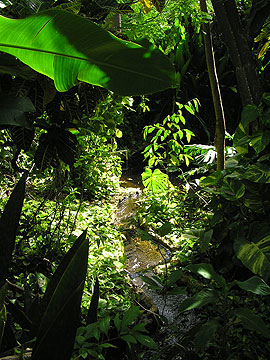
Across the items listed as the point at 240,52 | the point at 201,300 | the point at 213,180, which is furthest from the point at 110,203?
the point at 201,300

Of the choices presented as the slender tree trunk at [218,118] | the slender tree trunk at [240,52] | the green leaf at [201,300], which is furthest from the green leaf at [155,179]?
the green leaf at [201,300]

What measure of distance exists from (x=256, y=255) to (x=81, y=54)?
153 centimetres

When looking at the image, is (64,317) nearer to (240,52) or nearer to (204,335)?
(204,335)

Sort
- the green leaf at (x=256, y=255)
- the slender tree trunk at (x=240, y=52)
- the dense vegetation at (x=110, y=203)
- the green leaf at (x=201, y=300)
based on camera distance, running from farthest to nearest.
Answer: the slender tree trunk at (x=240, y=52)
the green leaf at (x=256, y=255)
the green leaf at (x=201, y=300)
the dense vegetation at (x=110, y=203)

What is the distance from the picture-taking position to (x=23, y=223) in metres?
2.68

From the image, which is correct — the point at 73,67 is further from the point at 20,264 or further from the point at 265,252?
the point at 20,264

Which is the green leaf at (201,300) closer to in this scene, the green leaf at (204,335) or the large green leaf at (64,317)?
the green leaf at (204,335)

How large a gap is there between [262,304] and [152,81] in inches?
70.9

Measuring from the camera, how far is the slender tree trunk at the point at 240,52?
250cm

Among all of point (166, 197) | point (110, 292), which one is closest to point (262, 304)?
point (110, 292)

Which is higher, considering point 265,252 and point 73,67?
point 73,67

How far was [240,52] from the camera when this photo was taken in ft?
8.34

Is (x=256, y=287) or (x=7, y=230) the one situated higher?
(x=7, y=230)

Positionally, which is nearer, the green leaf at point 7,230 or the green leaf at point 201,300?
the green leaf at point 7,230
